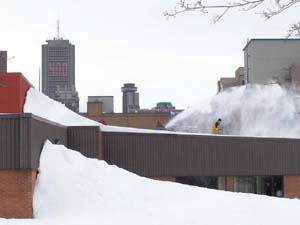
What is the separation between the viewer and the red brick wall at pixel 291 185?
116 ft

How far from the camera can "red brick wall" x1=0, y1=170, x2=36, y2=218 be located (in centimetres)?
1761

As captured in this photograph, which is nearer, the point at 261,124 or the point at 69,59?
the point at 261,124

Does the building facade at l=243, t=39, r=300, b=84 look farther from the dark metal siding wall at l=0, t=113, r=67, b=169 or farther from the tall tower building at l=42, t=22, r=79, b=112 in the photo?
the tall tower building at l=42, t=22, r=79, b=112

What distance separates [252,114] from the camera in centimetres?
5219

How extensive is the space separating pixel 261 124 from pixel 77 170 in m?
34.0

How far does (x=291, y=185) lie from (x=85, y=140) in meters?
12.3

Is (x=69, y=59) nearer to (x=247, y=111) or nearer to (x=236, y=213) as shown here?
(x=247, y=111)

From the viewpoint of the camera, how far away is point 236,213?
59.0 ft

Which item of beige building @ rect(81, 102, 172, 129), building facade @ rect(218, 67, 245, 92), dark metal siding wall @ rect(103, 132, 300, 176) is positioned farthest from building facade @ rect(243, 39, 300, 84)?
dark metal siding wall @ rect(103, 132, 300, 176)

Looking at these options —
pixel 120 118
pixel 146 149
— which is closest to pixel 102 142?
pixel 146 149

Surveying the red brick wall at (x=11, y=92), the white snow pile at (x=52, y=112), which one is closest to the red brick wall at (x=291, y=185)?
the white snow pile at (x=52, y=112)

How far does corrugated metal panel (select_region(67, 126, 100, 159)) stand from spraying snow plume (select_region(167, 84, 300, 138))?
2225 centimetres

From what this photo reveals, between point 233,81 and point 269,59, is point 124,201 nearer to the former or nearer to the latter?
point 269,59

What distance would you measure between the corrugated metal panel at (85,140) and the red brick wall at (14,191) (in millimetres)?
10471
